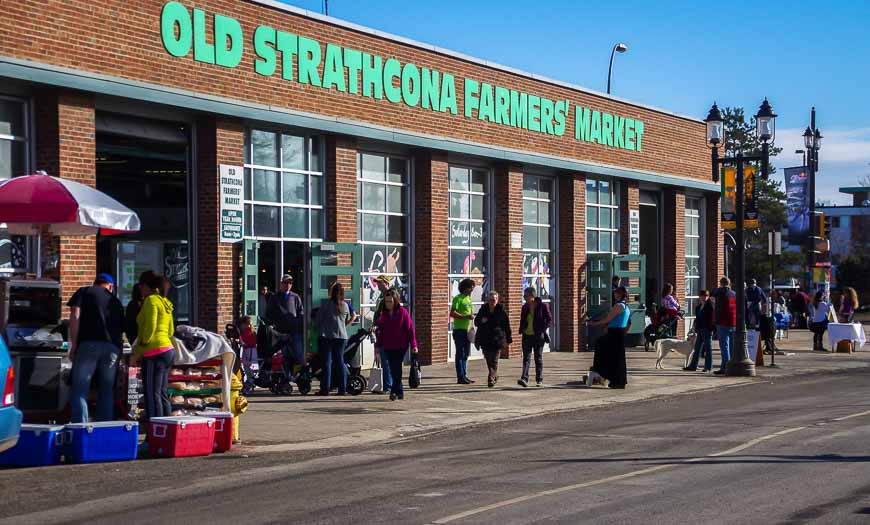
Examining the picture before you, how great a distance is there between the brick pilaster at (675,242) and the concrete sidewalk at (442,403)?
8868 millimetres

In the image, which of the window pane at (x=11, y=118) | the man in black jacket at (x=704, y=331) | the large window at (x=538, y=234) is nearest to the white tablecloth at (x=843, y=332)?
the large window at (x=538, y=234)

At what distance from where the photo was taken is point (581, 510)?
29.1 ft

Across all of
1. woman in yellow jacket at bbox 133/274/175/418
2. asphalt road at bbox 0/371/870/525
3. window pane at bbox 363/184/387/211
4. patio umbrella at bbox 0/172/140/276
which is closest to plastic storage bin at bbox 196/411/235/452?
asphalt road at bbox 0/371/870/525

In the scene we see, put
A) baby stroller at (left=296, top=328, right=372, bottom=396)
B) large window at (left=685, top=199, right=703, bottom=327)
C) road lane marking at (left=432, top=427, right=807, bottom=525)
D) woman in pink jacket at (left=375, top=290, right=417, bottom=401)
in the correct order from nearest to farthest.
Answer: road lane marking at (left=432, top=427, right=807, bottom=525)
woman in pink jacket at (left=375, top=290, right=417, bottom=401)
baby stroller at (left=296, top=328, right=372, bottom=396)
large window at (left=685, top=199, right=703, bottom=327)

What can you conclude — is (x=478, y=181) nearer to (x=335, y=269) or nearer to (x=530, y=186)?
(x=530, y=186)

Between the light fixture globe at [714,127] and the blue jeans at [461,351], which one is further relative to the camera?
the light fixture globe at [714,127]

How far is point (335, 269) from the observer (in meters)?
22.1

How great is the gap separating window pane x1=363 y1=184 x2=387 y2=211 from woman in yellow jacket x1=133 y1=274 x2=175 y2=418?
35.5 feet

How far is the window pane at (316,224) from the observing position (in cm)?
2230

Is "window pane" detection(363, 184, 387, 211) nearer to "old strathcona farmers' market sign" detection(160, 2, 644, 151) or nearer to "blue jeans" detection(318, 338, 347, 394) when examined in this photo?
"old strathcona farmers' market sign" detection(160, 2, 644, 151)

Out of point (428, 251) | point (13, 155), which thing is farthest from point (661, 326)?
point (13, 155)

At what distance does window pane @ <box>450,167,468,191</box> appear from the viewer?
26375 mm

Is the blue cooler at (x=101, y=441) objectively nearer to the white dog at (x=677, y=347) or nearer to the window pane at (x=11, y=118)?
the window pane at (x=11, y=118)

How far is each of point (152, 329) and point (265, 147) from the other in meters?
8.79
